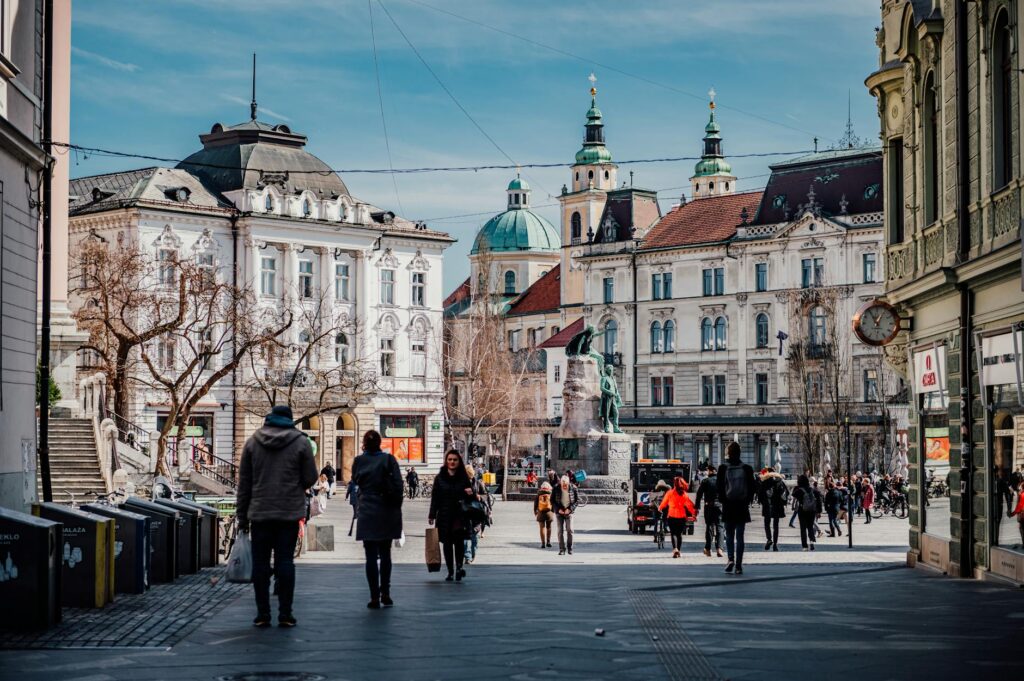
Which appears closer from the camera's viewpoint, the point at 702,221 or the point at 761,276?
the point at 761,276

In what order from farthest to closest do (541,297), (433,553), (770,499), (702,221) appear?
1. (541,297)
2. (702,221)
3. (770,499)
4. (433,553)

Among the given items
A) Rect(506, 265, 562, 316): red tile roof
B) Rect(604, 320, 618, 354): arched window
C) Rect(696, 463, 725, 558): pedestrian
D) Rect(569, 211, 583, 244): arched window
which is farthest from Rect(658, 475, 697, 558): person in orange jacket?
Rect(569, 211, 583, 244): arched window

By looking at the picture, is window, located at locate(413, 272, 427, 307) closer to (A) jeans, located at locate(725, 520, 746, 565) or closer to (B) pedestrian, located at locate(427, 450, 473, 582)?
(A) jeans, located at locate(725, 520, 746, 565)

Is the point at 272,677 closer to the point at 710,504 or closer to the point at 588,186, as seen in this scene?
the point at 710,504

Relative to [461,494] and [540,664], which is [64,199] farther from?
[540,664]

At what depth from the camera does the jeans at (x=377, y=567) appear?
15750mm

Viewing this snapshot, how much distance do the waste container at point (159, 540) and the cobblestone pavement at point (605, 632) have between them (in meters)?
1.65

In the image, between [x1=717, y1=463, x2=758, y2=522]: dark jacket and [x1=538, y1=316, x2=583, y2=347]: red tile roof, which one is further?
[x1=538, y1=316, x2=583, y2=347]: red tile roof

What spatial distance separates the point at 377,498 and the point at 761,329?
90.8 m

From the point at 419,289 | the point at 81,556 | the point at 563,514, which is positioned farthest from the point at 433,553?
the point at 419,289

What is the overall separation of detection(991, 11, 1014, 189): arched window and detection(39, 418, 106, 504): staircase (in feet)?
73.4

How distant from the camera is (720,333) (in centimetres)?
10788

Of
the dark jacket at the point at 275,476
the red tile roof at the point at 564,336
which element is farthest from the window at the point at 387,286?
the dark jacket at the point at 275,476

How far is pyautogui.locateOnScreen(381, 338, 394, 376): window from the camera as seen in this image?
85.2 metres
